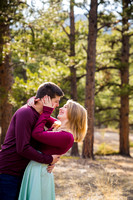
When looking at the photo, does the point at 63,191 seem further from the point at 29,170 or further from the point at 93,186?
the point at 29,170

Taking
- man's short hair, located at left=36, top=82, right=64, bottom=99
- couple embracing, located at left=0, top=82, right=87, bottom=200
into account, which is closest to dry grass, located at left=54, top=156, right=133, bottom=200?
couple embracing, located at left=0, top=82, right=87, bottom=200

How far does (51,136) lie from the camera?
242cm

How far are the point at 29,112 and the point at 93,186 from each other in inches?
143

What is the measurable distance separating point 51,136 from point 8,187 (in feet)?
2.19

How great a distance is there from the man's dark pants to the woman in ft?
0.25

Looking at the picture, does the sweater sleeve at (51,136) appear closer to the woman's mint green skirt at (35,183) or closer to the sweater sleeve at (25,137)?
the sweater sleeve at (25,137)

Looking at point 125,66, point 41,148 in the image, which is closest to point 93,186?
point 41,148

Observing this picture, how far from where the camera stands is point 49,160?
95.7 inches

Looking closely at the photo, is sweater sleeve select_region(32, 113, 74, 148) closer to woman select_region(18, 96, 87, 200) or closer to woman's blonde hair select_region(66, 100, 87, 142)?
woman select_region(18, 96, 87, 200)

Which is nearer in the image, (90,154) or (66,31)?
(90,154)

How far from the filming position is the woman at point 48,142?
239cm

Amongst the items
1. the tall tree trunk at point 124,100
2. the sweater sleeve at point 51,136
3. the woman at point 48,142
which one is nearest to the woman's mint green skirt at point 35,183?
the woman at point 48,142

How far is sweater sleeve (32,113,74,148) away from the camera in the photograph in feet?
7.80

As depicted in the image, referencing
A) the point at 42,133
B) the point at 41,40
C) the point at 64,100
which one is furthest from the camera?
the point at 64,100
